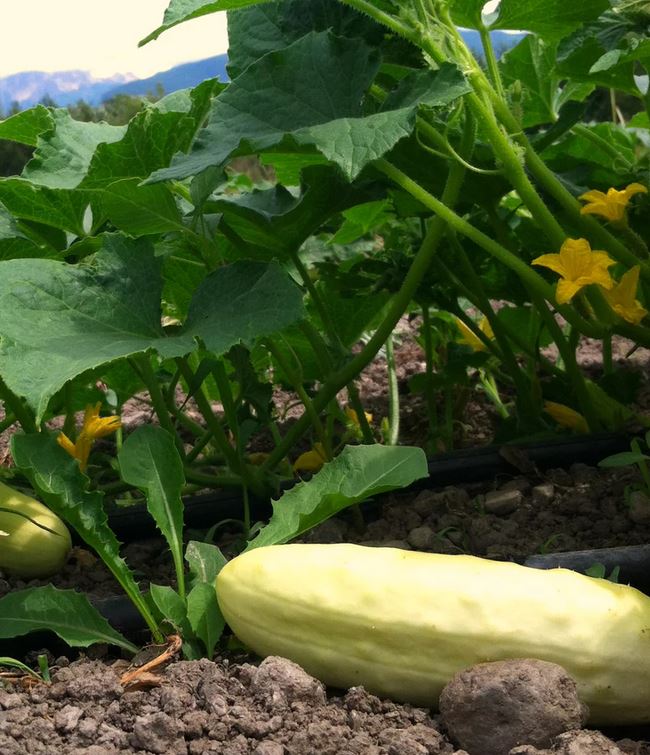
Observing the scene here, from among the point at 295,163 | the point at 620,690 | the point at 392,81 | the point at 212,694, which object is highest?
the point at 392,81

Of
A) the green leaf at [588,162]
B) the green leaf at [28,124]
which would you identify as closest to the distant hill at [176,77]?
the green leaf at [588,162]

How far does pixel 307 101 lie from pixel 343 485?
1.82ft

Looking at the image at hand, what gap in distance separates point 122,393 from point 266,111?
93 centimetres

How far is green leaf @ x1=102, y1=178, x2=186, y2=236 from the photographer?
161cm

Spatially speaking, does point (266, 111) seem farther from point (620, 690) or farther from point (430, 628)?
point (620, 690)

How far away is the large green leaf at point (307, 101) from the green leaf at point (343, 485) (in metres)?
0.45

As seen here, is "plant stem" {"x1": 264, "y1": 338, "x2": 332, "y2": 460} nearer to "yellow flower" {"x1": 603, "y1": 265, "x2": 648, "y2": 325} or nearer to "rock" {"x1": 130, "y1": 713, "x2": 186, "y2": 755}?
"yellow flower" {"x1": 603, "y1": 265, "x2": 648, "y2": 325}

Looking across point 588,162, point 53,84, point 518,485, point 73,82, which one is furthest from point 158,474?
point 73,82

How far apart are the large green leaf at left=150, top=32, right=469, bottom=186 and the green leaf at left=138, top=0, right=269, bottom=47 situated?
0.10 metres

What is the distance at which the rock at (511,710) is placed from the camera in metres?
1.08

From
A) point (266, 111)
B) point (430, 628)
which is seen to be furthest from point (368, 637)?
point (266, 111)

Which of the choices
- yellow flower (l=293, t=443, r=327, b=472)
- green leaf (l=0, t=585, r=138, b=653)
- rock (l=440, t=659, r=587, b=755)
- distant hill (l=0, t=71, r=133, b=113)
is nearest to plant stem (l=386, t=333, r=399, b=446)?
yellow flower (l=293, t=443, r=327, b=472)

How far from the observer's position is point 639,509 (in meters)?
1.63

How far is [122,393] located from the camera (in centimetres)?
221
